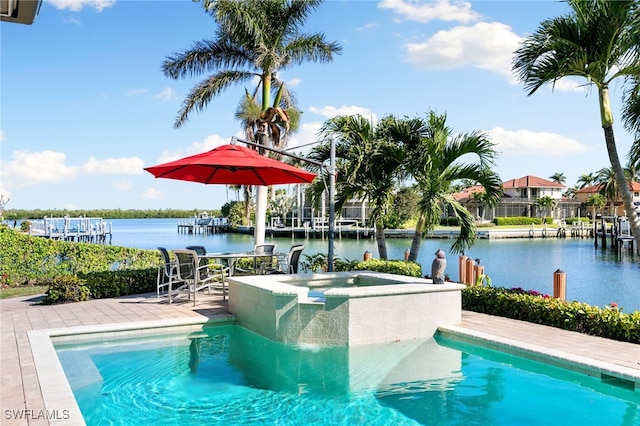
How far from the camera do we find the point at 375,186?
1262 cm

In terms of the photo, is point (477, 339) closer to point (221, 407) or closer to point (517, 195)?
point (221, 407)

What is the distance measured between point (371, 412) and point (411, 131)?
8551 millimetres

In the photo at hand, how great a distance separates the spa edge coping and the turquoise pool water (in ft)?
2.41

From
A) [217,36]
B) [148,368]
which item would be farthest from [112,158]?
[148,368]

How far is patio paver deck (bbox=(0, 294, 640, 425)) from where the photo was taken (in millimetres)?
4824

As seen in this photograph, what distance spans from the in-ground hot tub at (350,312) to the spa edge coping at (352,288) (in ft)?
0.04

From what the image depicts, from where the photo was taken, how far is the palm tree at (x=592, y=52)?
303 inches

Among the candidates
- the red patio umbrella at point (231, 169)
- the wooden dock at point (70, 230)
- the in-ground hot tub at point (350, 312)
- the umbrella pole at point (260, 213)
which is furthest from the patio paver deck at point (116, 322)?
the wooden dock at point (70, 230)

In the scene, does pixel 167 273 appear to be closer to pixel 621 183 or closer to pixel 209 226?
pixel 621 183

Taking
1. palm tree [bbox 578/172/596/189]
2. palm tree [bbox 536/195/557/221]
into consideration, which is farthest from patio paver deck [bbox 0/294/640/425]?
palm tree [bbox 578/172/596/189]

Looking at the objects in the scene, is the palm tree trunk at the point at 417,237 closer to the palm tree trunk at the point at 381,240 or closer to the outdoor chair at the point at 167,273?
the palm tree trunk at the point at 381,240

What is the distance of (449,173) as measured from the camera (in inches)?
460

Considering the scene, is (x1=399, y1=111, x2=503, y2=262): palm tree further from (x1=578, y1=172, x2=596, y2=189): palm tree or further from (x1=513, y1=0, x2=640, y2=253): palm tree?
(x1=578, y1=172, x2=596, y2=189): palm tree

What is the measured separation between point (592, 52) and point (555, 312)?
3.84 m
